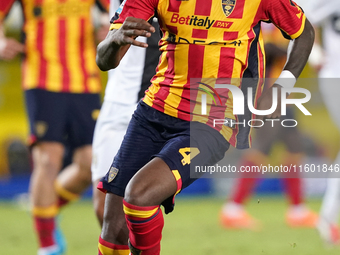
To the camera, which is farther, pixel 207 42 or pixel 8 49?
pixel 8 49

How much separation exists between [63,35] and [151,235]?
2940 millimetres

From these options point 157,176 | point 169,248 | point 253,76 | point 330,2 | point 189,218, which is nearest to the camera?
point 157,176

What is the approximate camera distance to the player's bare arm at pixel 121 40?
8.77 ft

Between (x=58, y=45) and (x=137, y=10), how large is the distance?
2.46 meters

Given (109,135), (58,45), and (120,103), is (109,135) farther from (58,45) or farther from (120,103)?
(58,45)

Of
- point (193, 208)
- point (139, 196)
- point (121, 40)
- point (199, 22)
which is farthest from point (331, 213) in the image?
point (121, 40)

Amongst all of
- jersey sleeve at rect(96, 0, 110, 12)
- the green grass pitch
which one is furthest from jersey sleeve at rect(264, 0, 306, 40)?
jersey sleeve at rect(96, 0, 110, 12)

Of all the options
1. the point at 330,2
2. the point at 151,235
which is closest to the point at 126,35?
the point at 151,235

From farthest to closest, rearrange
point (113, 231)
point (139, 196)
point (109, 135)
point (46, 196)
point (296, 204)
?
point (296, 204), point (46, 196), point (109, 135), point (113, 231), point (139, 196)

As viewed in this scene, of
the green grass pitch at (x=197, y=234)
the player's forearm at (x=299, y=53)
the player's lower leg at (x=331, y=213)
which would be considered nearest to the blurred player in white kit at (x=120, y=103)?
the player's forearm at (x=299, y=53)

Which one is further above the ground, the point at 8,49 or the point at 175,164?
the point at 8,49

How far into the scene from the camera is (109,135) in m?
3.85

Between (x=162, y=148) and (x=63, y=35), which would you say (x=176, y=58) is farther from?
(x=63, y=35)

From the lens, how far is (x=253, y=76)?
311 centimetres
